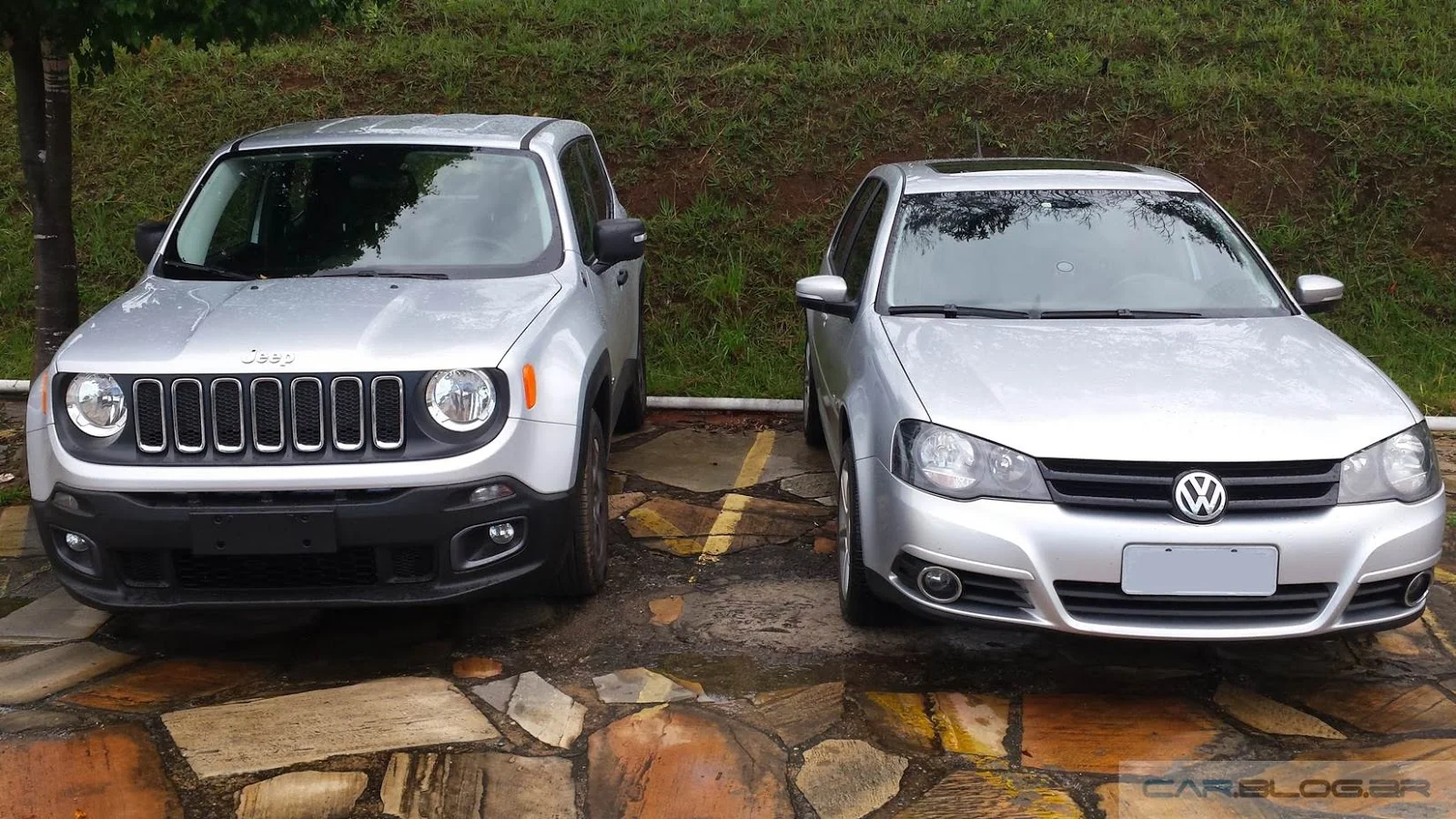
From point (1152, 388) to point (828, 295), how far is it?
4.61ft

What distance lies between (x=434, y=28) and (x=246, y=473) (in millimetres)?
8957

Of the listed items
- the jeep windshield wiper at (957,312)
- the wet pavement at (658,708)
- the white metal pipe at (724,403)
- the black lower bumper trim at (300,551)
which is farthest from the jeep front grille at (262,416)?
the white metal pipe at (724,403)

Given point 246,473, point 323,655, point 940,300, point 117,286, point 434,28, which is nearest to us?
point 246,473

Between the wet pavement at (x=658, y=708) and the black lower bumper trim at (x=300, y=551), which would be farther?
the black lower bumper trim at (x=300, y=551)

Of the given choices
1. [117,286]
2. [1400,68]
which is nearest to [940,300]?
[117,286]

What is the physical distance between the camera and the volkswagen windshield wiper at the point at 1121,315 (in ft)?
14.8

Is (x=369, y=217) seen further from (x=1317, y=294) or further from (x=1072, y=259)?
(x=1317, y=294)

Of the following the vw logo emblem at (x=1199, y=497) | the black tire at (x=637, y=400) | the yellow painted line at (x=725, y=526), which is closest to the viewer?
the vw logo emblem at (x=1199, y=497)

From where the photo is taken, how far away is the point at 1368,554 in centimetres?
347

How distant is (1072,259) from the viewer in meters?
4.77

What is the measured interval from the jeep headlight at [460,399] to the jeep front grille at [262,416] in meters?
0.10

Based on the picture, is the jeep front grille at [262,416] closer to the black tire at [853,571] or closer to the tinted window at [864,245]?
the black tire at [853,571]

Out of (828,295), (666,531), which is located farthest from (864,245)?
(666,531)

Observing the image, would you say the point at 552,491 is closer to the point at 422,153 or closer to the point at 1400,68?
the point at 422,153
